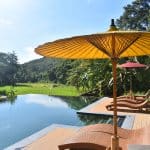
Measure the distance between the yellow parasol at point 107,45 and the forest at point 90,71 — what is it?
40.3 ft

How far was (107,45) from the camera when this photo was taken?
3.80 metres

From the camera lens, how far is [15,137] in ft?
28.0

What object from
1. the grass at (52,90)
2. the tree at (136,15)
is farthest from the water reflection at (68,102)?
the tree at (136,15)

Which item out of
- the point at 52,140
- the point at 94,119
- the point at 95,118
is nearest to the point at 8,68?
the point at 95,118

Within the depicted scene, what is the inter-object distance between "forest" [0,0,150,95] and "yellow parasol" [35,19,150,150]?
12.3 metres

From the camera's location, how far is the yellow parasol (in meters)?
3.42

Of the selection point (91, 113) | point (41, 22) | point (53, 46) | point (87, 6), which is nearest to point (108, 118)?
point (91, 113)

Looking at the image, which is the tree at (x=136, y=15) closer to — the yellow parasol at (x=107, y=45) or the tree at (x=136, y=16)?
the tree at (x=136, y=16)

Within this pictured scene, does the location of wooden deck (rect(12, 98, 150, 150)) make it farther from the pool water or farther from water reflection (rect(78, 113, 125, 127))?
the pool water

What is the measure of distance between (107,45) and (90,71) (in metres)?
15.2

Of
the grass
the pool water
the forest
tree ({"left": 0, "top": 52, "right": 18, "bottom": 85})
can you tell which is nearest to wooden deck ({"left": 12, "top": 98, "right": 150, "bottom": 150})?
the pool water

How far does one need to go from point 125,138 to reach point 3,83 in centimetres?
3675

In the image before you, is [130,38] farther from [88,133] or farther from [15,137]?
[15,137]

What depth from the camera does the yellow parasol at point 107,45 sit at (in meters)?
3.42
